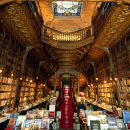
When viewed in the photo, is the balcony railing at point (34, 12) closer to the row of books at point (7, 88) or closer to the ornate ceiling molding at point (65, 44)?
the ornate ceiling molding at point (65, 44)

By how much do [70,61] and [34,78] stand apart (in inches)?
114

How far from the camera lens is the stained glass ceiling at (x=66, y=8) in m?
11.8

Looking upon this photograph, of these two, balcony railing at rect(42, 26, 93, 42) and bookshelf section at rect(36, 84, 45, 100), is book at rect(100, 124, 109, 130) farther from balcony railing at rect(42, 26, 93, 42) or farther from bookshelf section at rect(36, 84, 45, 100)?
bookshelf section at rect(36, 84, 45, 100)

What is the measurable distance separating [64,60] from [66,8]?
475 centimetres

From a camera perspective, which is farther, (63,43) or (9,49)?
(63,43)

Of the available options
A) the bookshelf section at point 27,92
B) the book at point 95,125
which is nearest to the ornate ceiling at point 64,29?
the bookshelf section at point 27,92

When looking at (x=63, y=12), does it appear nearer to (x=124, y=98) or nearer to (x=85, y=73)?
(x=85, y=73)

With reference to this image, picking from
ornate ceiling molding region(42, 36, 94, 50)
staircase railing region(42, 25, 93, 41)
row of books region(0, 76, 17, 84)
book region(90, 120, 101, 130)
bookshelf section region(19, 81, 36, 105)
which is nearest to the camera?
book region(90, 120, 101, 130)

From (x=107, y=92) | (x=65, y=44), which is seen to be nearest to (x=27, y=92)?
(x=65, y=44)

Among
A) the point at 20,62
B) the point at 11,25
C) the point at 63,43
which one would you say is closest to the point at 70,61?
the point at 63,43

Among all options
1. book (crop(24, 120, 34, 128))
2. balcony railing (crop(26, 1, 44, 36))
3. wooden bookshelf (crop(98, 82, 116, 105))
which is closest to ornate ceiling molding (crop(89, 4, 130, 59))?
wooden bookshelf (crop(98, 82, 116, 105))

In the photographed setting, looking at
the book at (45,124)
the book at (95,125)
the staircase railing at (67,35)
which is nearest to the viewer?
the book at (95,125)

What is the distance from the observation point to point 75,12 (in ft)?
41.4

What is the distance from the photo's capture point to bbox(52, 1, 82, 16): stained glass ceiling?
11798 mm
